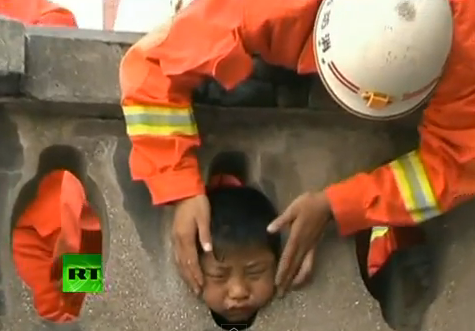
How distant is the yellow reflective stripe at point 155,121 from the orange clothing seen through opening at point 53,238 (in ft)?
1.02

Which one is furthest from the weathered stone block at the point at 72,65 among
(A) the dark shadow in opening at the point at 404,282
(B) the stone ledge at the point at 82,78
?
(A) the dark shadow in opening at the point at 404,282

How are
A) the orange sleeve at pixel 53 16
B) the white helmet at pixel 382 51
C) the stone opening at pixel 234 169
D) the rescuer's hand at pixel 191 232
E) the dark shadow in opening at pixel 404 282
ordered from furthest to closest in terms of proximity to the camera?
the orange sleeve at pixel 53 16, the dark shadow in opening at pixel 404 282, the stone opening at pixel 234 169, the rescuer's hand at pixel 191 232, the white helmet at pixel 382 51

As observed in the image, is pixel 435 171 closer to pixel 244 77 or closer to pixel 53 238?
pixel 244 77

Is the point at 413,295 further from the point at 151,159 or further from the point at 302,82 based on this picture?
the point at 151,159

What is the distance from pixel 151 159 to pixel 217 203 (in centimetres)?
22

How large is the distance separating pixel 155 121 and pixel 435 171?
346 millimetres

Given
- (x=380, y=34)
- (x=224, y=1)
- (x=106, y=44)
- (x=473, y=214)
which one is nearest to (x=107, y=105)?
(x=106, y=44)

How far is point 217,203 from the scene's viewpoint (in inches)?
59.8

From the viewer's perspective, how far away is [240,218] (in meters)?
1.50

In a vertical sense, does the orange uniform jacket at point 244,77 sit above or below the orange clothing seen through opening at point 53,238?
above

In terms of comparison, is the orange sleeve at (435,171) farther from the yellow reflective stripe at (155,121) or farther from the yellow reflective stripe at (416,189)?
the yellow reflective stripe at (155,121)

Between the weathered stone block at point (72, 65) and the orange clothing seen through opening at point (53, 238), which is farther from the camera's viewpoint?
the orange clothing seen through opening at point (53, 238)

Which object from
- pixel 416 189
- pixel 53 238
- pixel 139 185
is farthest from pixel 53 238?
pixel 416 189

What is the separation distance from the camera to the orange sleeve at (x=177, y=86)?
51.7 inches
